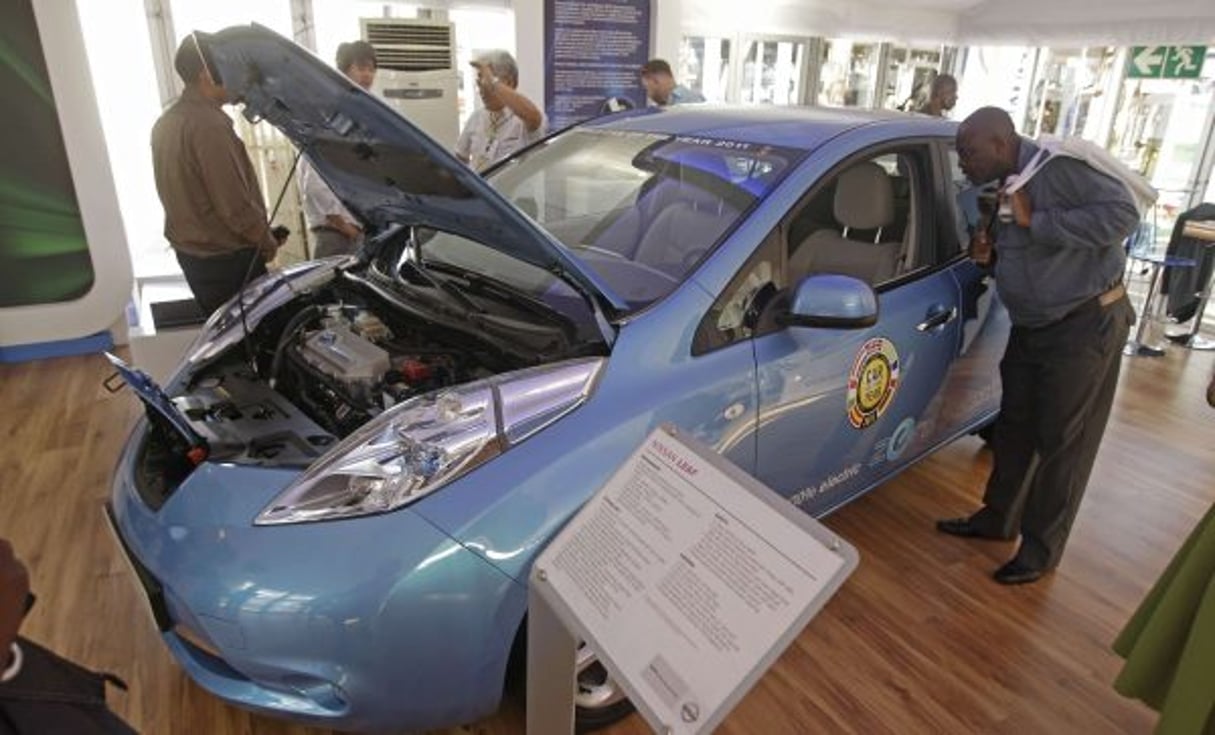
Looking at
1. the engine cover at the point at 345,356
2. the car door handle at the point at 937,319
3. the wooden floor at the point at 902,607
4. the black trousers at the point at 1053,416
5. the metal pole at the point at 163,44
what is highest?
the metal pole at the point at 163,44

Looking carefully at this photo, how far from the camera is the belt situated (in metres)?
2.01

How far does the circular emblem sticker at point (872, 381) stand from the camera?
6.35 ft

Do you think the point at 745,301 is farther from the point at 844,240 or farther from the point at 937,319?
the point at 937,319

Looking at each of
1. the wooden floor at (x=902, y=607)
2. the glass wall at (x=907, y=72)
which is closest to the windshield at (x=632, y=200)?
the wooden floor at (x=902, y=607)

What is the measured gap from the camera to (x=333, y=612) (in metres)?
1.22

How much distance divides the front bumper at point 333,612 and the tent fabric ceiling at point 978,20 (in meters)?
4.87

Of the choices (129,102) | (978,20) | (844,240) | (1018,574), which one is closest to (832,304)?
(844,240)

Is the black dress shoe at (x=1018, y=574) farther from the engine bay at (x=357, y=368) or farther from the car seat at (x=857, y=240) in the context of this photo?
the engine bay at (x=357, y=368)

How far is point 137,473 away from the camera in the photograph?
158cm

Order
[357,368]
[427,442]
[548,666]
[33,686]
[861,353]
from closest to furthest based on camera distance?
[33,686] < [548,666] < [427,442] < [357,368] < [861,353]

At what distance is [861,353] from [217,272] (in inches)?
90.4

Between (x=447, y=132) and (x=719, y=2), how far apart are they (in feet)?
7.50

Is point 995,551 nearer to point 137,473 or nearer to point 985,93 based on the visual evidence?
point 137,473

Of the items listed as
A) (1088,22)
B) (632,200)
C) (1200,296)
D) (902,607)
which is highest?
(1088,22)
